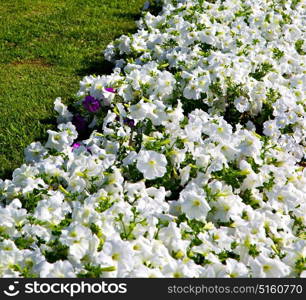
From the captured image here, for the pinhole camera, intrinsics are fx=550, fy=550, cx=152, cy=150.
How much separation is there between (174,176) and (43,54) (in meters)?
3.18

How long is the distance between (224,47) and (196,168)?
2.20 metres

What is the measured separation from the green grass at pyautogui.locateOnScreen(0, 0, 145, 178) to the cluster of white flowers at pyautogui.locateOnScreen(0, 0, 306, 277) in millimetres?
388

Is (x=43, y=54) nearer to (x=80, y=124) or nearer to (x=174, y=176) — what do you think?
(x=80, y=124)

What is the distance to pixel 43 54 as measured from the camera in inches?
→ 240

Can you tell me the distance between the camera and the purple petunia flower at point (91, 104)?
4.43 metres

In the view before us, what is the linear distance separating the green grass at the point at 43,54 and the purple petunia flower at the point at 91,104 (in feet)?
1.13

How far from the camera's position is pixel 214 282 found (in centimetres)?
257

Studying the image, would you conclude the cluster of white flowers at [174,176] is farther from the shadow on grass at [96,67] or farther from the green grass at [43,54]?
the shadow on grass at [96,67]

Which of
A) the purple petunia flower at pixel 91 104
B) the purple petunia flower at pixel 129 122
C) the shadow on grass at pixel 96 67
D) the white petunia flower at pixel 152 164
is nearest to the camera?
the white petunia flower at pixel 152 164

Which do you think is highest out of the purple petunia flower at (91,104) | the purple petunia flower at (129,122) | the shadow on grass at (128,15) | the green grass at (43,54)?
the purple petunia flower at (129,122)

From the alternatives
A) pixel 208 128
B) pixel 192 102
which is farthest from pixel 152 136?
pixel 192 102

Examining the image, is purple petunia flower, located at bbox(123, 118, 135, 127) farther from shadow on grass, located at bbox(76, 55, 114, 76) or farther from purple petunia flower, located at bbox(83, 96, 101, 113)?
shadow on grass, located at bbox(76, 55, 114, 76)

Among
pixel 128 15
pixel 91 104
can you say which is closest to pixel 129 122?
pixel 91 104

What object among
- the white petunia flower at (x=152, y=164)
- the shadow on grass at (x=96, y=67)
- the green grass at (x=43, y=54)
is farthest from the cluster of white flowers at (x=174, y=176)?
the shadow on grass at (x=96, y=67)
